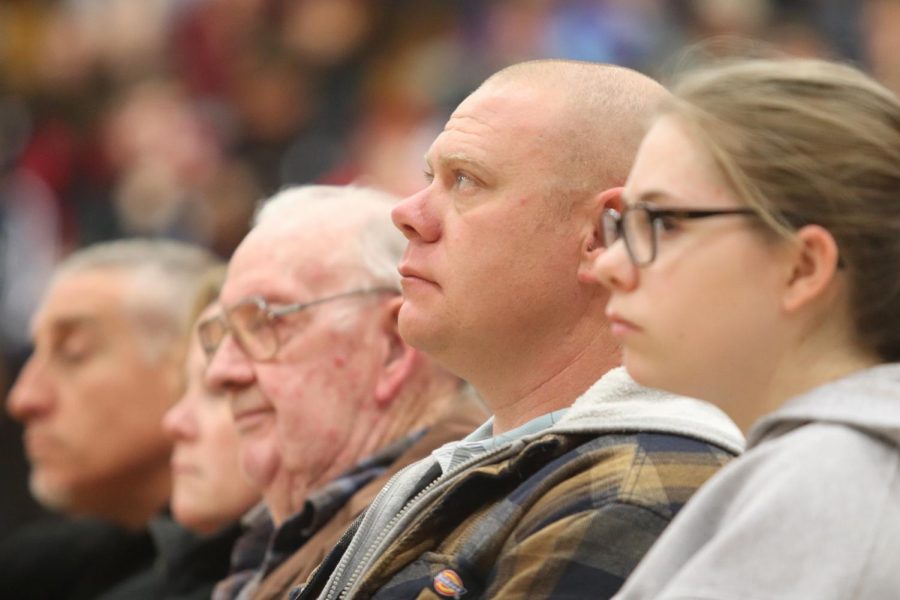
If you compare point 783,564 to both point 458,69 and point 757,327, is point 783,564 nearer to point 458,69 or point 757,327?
point 757,327

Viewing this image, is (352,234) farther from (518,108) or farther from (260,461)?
(518,108)

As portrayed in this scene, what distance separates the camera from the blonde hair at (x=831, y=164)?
1756mm

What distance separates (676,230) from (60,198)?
6.59 metres

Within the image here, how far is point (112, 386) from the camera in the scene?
4.86 metres

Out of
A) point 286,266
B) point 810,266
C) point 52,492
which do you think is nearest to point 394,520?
point 810,266

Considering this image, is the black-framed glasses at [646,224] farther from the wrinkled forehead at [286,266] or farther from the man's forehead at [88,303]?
the man's forehead at [88,303]

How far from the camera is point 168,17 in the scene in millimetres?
8484

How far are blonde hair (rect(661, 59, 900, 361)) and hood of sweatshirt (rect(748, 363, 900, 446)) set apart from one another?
8 centimetres

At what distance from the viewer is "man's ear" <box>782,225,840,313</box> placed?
175cm

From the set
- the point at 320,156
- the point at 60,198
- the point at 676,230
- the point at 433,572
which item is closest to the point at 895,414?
the point at 676,230

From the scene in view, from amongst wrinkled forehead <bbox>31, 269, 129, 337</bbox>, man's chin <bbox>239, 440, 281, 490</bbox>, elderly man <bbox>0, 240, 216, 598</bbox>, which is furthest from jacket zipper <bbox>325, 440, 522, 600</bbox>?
wrinkled forehead <bbox>31, 269, 129, 337</bbox>

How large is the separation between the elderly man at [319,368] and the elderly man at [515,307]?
0.72 m

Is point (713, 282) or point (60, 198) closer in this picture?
point (713, 282)

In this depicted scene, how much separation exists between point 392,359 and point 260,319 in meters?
0.30
